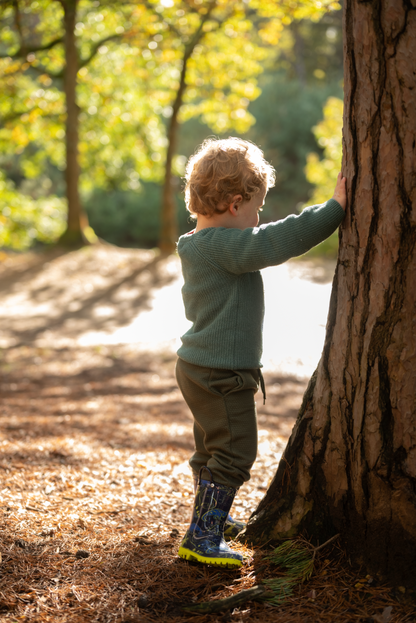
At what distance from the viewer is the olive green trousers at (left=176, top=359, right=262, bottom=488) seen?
223 centimetres

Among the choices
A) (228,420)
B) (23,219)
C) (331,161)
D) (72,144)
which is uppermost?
(331,161)

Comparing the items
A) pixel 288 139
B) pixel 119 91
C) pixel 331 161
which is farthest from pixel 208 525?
pixel 288 139

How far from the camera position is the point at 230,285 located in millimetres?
2248

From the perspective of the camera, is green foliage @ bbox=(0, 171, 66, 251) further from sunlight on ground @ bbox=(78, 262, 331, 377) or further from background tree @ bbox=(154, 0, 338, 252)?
sunlight on ground @ bbox=(78, 262, 331, 377)

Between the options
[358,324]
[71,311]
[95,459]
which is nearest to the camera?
[358,324]

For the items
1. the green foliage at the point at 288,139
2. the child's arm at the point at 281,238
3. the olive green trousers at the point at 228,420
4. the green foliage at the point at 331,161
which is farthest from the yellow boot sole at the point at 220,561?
the green foliage at the point at 288,139

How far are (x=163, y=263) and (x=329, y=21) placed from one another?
1923 centimetres

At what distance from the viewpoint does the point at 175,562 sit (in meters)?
2.22

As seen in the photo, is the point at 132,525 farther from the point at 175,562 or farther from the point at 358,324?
the point at 358,324

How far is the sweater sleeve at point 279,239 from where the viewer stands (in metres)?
2.01

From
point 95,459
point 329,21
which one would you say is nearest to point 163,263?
point 95,459

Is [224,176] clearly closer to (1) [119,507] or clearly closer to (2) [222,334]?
(2) [222,334]

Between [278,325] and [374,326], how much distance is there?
6868mm

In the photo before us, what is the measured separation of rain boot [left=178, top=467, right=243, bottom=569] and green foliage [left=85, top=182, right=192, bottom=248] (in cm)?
2081
